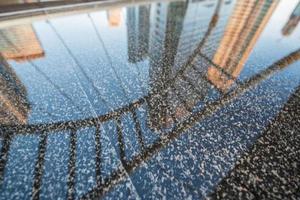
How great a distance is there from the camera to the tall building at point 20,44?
54.9 inches

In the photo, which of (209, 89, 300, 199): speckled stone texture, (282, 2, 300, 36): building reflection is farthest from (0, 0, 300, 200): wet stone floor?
(282, 2, 300, 36): building reflection

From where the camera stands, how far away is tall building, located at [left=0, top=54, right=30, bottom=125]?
861mm

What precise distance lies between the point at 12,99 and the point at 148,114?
0.70 metres

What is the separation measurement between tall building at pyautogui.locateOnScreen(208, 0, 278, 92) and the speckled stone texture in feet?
1.17

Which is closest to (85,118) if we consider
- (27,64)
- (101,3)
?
(27,64)

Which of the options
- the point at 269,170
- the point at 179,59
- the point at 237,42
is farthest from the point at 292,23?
the point at 269,170

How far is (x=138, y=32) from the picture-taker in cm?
186

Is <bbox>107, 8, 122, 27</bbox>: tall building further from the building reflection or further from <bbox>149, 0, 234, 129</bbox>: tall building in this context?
the building reflection

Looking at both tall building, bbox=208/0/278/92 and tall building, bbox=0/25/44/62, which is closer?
tall building, bbox=208/0/278/92

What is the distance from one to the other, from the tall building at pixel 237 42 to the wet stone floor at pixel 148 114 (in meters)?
0.01

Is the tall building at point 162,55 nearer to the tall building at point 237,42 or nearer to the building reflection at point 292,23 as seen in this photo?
the tall building at point 237,42

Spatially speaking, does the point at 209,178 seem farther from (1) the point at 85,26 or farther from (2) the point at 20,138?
(1) the point at 85,26

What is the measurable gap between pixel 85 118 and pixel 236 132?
25.5 inches

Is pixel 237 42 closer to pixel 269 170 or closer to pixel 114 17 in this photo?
pixel 269 170
